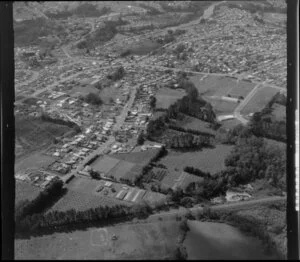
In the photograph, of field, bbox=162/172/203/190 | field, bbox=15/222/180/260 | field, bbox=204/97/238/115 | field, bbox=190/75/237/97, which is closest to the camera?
field, bbox=15/222/180/260

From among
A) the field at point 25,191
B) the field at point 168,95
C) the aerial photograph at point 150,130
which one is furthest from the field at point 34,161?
the field at point 168,95

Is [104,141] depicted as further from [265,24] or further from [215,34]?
[265,24]

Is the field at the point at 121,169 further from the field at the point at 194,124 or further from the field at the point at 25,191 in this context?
the field at the point at 194,124

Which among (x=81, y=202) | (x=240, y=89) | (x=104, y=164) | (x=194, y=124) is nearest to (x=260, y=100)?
(x=240, y=89)

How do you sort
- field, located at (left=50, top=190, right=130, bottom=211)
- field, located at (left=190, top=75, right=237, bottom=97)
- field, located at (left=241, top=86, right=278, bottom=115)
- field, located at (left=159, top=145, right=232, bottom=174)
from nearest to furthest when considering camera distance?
field, located at (left=50, top=190, right=130, bottom=211), field, located at (left=159, top=145, right=232, bottom=174), field, located at (left=241, top=86, right=278, bottom=115), field, located at (left=190, top=75, right=237, bottom=97)

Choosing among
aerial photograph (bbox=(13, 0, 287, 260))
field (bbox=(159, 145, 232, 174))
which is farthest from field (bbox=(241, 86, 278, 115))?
field (bbox=(159, 145, 232, 174))

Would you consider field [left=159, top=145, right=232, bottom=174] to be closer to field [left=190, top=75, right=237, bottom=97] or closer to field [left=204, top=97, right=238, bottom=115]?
field [left=204, top=97, right=238, bottom=115]
